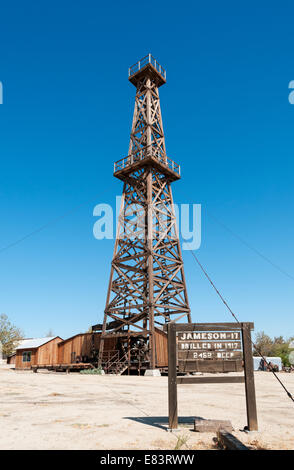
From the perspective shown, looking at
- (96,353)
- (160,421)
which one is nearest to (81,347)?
(96,353)

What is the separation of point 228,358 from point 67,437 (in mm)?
3519

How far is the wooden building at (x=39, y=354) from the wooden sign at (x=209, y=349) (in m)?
33.8

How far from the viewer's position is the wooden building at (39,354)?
123ft

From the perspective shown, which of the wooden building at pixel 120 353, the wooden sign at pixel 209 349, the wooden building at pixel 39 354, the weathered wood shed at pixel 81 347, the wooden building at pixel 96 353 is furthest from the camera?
the wooden building at pixel 39 354

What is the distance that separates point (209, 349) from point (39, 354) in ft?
117

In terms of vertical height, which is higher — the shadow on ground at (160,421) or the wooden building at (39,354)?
the shadow on ground at (160,421)

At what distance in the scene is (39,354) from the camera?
123 ft

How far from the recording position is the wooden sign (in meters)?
6.47

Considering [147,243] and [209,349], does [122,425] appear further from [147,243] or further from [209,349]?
A: [147,243]

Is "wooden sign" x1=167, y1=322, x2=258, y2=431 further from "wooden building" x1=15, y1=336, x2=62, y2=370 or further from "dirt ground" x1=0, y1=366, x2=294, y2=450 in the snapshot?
"wooden building" x1=15, y1=336, x2=62, y2=370

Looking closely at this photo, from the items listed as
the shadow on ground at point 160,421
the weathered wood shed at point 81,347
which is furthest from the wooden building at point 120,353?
the shadow on ground at point 160,421

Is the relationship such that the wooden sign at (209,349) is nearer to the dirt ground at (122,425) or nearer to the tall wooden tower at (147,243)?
the dirt ground at (122,425)
